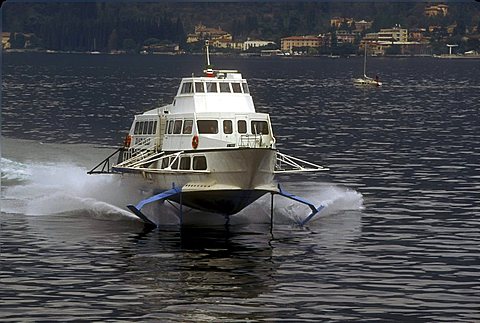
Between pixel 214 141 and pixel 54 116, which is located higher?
pixel 214 141

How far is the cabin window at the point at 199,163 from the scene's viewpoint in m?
59.8

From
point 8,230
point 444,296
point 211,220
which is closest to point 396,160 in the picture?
point 211,220

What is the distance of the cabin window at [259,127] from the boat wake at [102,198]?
406 centimetres

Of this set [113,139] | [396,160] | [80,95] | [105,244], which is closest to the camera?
[105,244]

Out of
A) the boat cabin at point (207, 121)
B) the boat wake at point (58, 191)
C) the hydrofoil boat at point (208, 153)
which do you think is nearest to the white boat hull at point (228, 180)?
the hydrofoil boat at point (208, 153)

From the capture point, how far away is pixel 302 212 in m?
64.2

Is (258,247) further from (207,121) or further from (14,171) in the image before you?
(14,171)

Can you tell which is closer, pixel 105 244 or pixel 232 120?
pixel 105 244

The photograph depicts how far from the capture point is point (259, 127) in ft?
202

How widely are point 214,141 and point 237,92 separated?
15.8 feet

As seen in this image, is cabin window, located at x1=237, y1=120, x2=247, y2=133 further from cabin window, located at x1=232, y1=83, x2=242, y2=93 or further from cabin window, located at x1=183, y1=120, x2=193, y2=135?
cabin window, located at x1=232, y1=83, x2=242, y2=93

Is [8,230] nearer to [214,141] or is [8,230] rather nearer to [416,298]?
[214,141]

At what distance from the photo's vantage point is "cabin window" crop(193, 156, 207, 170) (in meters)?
59.8

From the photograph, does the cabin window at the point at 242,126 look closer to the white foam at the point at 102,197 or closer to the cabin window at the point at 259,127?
the cabin window at the point at 259,127
